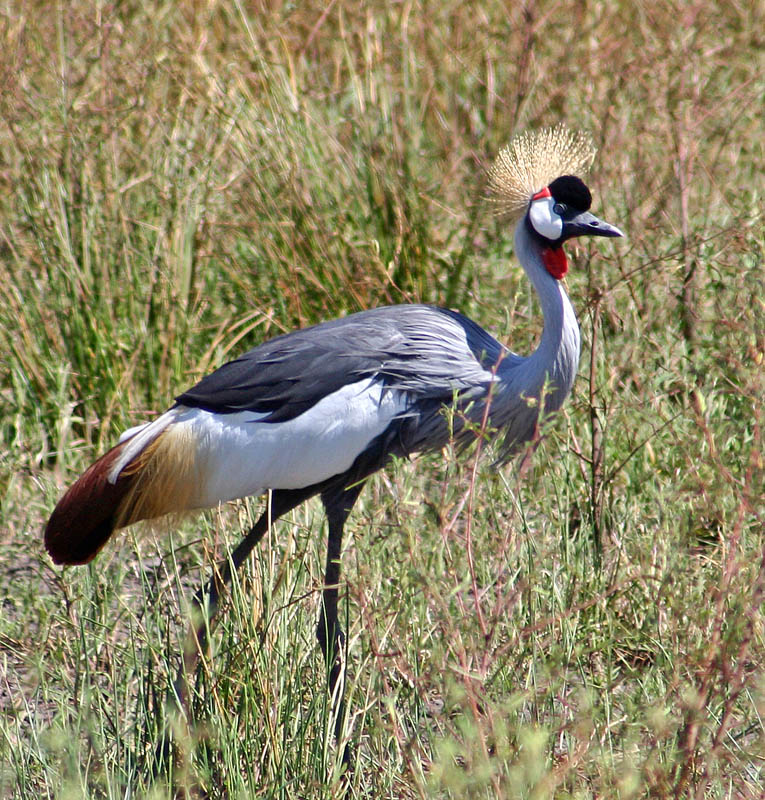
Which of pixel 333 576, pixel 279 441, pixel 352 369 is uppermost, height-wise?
pixel 352 369

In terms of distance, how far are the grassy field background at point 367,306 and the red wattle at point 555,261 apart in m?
0.13

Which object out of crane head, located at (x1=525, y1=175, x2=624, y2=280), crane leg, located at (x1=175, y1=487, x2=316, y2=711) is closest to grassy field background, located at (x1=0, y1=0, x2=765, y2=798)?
crane leg, located at (x1=175, y1=487, x2=316, y2=711)

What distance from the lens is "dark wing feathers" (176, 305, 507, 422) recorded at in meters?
2.64

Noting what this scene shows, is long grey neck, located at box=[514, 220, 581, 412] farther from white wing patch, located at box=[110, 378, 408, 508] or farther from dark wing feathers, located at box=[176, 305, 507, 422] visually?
white wing patch, located at box=[110, 378, 408, 508]

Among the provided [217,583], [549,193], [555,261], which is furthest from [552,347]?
[217,583]

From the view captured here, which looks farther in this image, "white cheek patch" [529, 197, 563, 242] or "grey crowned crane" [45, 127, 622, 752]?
"white cheek patch" [529, 197, 563, 242]

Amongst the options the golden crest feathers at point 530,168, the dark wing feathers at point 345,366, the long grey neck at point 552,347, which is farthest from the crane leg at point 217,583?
the golden crest feathers at point 530,168

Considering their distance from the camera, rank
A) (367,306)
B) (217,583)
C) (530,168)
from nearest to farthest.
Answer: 1. (217,583)
2. (530,168)
3. (367,306)

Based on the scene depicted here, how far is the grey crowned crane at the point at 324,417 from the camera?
2633 millimetres

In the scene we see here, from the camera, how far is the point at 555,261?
2.79m

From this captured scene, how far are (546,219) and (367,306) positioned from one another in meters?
1.02

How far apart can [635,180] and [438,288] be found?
2.43 ft

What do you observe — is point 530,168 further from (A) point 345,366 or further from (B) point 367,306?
(B) point 367,306

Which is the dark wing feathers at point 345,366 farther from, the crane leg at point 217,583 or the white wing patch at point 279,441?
the crane leg at point 217,583
